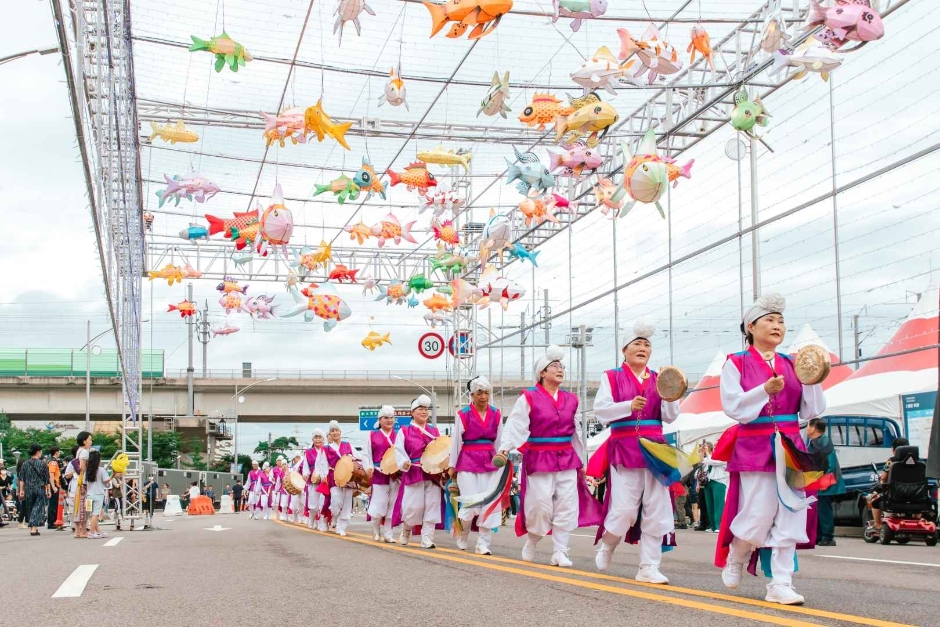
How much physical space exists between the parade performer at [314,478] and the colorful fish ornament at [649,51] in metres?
8.04

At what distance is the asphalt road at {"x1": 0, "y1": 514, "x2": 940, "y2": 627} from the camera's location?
204 inches

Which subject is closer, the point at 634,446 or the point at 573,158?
the point at 634,446

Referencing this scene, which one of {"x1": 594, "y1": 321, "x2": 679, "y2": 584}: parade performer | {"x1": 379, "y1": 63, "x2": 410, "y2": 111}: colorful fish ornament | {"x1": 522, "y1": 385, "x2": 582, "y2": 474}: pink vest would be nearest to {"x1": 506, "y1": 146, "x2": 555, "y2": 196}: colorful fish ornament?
{"x1": 379, "y1": 63, "x2": 410, "y2": 111}: colorful fish ornament

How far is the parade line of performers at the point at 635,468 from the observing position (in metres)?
6.39

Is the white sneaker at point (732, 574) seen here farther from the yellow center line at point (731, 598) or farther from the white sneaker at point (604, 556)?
the white sneaker at point (604, 556)

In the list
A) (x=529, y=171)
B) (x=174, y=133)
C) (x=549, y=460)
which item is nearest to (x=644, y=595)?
(x=549, y=460)

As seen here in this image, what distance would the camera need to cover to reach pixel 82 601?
20.2ft

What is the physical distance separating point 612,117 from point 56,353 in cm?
4094

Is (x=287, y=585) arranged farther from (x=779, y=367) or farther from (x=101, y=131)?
(x=101, y=131)

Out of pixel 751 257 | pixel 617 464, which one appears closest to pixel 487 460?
pixel 617 464

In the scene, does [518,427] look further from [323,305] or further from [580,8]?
[323,305]

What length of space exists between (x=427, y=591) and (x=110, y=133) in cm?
1441

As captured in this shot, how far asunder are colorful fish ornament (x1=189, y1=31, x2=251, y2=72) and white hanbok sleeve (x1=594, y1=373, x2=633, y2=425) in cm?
Answer: 925

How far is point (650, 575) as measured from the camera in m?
7.29
